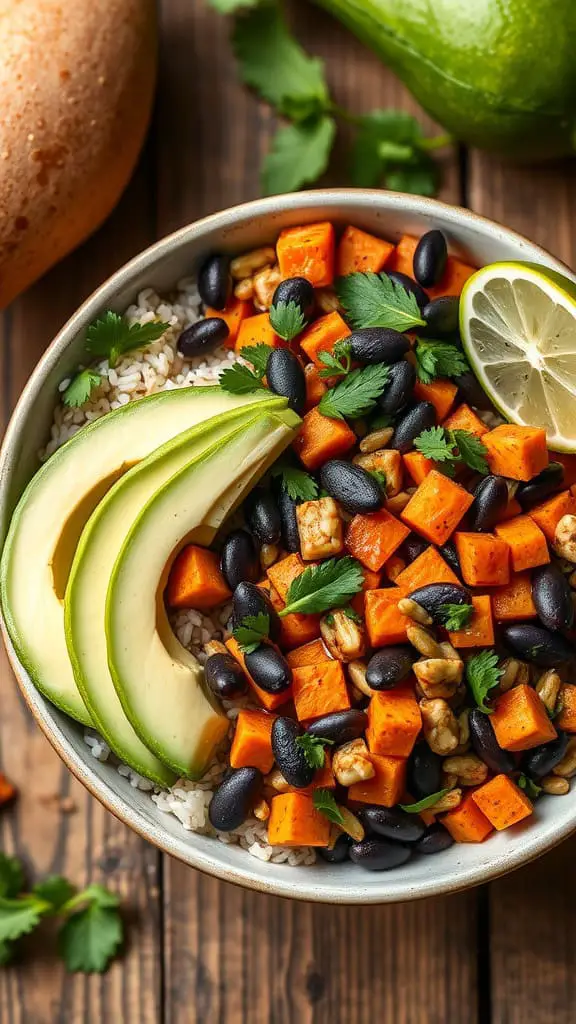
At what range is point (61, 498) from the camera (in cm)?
196

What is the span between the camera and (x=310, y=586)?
195 centimetres

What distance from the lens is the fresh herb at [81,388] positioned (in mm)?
2098

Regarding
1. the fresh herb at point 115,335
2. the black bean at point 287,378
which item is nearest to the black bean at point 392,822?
the black bean at point 287,378

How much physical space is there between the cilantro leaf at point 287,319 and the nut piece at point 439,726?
2.49 ft

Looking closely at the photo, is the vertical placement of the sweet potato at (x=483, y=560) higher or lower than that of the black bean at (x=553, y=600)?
higher

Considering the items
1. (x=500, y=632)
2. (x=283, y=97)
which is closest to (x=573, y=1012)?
(x=500, y=632)

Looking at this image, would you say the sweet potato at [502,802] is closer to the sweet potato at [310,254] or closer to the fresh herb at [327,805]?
the fresh herb at [327,805]

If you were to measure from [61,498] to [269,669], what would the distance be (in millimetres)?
505

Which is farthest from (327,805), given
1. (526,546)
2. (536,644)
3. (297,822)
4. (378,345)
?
(378,345)

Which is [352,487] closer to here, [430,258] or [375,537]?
[375,537]

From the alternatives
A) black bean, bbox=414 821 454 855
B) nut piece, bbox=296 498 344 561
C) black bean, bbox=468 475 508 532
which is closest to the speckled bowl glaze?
black bean, bbox=414 821 454 855

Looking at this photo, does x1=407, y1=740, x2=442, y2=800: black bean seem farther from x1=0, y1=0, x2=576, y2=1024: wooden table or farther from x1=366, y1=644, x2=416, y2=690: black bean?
x1=0, y1=0, x2=576, y2=1024: wooden table

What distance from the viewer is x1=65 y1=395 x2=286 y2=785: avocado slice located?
1898mm

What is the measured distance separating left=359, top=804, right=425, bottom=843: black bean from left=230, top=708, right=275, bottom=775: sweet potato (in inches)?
8.4
